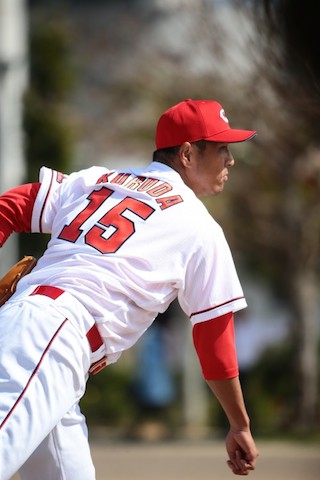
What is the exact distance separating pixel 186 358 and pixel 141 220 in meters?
9.95

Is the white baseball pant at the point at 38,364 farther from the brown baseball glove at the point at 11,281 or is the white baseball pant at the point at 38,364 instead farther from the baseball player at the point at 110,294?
the brown baseball glove at the point at 11,281

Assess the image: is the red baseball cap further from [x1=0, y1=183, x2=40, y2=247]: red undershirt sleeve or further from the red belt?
the red belt

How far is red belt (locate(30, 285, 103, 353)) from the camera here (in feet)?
12.3

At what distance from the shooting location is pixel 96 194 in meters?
4.01

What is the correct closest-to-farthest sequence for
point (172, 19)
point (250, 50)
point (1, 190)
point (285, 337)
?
1. point (250, 50)
2. point (1, 190)
3. point (285, 337)
4. point (172, 19)

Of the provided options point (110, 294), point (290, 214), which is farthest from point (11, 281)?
point (290, 214)

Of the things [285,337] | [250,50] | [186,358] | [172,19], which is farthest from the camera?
[172,19]

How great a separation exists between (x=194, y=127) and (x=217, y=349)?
35.3 inches

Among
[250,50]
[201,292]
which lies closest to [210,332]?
[201,292]

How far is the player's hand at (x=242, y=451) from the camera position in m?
3.90

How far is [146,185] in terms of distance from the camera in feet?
13.1

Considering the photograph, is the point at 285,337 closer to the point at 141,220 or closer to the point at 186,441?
the point at 186,441

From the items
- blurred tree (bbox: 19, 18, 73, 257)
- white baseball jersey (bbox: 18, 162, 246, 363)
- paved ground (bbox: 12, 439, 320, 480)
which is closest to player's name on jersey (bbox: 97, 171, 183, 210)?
white baseball jersey (bbox: 18, 162, 246, 363)

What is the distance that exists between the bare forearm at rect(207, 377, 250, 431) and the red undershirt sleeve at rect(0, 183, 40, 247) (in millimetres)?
1022
